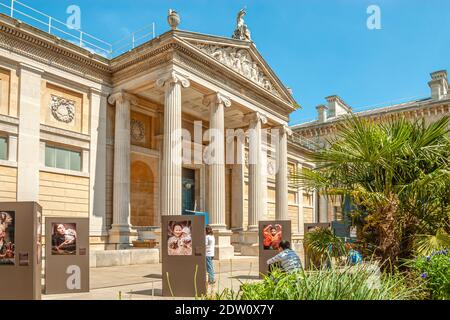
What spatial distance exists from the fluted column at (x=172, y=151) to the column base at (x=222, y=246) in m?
2.67

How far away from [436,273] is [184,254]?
19.1 ft

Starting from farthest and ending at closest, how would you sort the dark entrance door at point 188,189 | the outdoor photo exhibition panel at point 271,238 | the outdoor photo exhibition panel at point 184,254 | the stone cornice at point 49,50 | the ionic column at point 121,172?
the dark entrance door at point 188,189 < the ionic column at point 121,172 < the stone cornice at point 49,50 < the outdoor photo exhibition panel at point 271,238 < the outdoor photo exhibition panel at point 184,254

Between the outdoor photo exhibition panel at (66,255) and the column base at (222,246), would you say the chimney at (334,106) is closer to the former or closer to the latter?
the column base at (222,246)

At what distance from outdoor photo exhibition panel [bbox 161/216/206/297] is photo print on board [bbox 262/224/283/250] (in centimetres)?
456

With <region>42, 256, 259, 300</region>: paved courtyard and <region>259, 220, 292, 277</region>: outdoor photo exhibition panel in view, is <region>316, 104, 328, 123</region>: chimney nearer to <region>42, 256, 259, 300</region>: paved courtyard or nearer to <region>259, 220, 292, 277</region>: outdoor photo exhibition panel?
<region>42, 256, 259, 300</region>: paved courtyard

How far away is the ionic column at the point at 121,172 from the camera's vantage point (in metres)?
21.3

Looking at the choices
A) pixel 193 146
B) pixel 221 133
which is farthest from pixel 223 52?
pixel 193 146

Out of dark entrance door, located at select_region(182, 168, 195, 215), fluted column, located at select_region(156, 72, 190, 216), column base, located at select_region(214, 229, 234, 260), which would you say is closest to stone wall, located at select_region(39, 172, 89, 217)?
fluted column, located at select_region(156, 72, 190, 216)

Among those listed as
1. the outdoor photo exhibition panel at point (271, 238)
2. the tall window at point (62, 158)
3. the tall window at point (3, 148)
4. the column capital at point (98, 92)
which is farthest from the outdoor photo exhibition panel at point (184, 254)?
the column capital at point (98, 92)

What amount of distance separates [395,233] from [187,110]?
69.0 ft

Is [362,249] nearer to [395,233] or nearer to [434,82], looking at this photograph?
[395,233]

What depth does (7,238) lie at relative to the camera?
8.39 m

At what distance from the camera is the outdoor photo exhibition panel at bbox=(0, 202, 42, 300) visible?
27.0 ft

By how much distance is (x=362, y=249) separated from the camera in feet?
24.4
